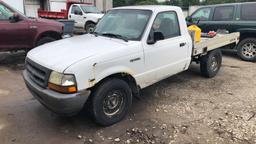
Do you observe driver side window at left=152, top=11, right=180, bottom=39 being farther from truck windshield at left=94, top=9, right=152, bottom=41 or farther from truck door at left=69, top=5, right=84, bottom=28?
truck door at left=69, top=5, right=84, bottom=28

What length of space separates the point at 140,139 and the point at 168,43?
191 centimetres

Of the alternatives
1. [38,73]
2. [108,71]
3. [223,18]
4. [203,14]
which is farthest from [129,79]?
[203,14]


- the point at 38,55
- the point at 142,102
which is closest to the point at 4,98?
the point at 38,55

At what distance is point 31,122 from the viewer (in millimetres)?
3834

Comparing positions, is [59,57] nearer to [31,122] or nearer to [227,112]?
[31,122]

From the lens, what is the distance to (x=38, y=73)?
136 inches

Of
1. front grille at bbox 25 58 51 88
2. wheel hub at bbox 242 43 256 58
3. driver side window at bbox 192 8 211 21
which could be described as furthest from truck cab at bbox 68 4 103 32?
front grille at bbox 25 58 51 88

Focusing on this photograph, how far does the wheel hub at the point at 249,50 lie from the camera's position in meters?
7.79

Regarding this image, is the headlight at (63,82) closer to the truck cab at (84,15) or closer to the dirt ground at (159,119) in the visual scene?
the dirt ground at (159,119)

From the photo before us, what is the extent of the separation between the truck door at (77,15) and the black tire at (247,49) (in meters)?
9.87

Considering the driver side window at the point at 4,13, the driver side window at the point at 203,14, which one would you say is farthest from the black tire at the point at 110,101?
the driver side window at the point at 203,14

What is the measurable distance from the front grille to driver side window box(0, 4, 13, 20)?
149 inches

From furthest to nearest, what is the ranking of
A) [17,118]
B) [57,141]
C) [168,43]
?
[168,43]
[17,118]
[57,141]

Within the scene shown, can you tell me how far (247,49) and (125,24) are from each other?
5.40 metres
